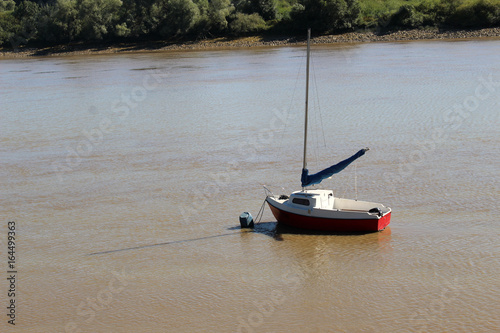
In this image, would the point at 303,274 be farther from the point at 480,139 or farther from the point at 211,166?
the point at 480,139

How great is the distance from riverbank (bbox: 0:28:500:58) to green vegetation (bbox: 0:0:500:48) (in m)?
1.37

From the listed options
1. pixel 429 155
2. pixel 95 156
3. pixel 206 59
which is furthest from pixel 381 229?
pixel 206 59

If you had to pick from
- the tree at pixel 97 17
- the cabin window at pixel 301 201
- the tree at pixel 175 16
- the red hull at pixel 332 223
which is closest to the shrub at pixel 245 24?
the tree at pixel 175 16

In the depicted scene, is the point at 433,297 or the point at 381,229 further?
the point at 381,229

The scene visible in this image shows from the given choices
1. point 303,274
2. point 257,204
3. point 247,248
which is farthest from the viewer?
point 257,204

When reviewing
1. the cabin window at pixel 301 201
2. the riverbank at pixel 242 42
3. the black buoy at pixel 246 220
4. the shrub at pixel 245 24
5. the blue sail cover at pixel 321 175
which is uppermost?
the shrub at pixel 245 24

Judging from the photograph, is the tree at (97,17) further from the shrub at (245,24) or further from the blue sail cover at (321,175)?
the blue sail cover at (321,175)

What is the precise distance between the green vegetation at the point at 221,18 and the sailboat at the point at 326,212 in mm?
61857

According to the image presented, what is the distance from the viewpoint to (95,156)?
26.6 metres

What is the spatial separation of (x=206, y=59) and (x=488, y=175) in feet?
163

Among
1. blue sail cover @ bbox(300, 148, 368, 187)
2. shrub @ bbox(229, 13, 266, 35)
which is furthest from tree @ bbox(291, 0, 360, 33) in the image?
blue sail cover @ bbox(300, 148, 368, 187)

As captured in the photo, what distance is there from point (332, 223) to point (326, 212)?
14.3 inches

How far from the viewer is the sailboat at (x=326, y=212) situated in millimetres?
16859

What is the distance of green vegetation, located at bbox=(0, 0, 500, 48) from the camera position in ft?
250
